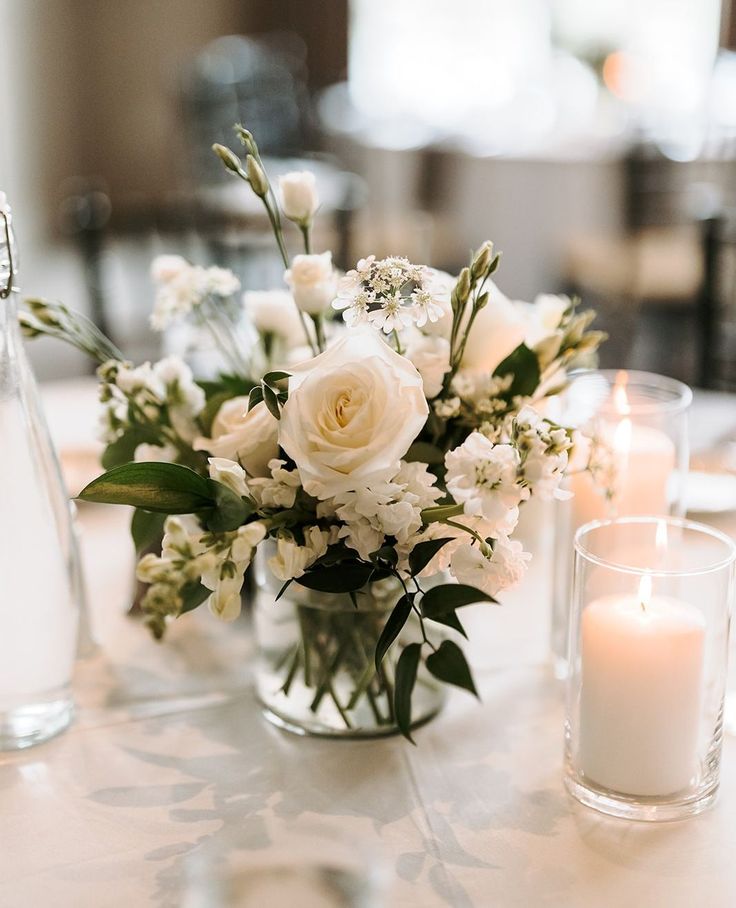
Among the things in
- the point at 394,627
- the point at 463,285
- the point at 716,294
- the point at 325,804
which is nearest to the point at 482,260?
the point at 463,285

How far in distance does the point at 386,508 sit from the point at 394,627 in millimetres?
82

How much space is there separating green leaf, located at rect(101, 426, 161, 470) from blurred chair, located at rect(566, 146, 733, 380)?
2.61 m

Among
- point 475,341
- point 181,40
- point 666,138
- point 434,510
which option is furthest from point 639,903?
point 181,40

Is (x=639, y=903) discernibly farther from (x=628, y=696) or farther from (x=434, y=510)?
(x=434, y=510)

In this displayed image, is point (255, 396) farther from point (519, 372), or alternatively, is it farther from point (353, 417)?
point (519, 372)

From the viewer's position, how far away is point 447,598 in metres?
0.70

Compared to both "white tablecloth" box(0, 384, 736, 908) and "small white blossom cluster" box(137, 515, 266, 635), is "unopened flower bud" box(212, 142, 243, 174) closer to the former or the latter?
"small white blossom cluster" box(137, 515, 266, 635)

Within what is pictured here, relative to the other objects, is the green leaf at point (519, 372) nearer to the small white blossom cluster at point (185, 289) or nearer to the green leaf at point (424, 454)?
the green leaf at point (424, 454)

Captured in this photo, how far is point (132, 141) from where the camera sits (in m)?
4.71

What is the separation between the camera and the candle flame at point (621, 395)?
0.87m

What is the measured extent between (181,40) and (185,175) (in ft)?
1.94

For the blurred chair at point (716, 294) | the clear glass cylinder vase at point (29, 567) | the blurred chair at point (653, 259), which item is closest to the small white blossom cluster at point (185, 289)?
the clear glass cylinder vase at point (29, 567)

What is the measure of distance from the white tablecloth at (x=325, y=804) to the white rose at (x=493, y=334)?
0.27 metres

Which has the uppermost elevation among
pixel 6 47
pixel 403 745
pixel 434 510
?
pixel 6 47
